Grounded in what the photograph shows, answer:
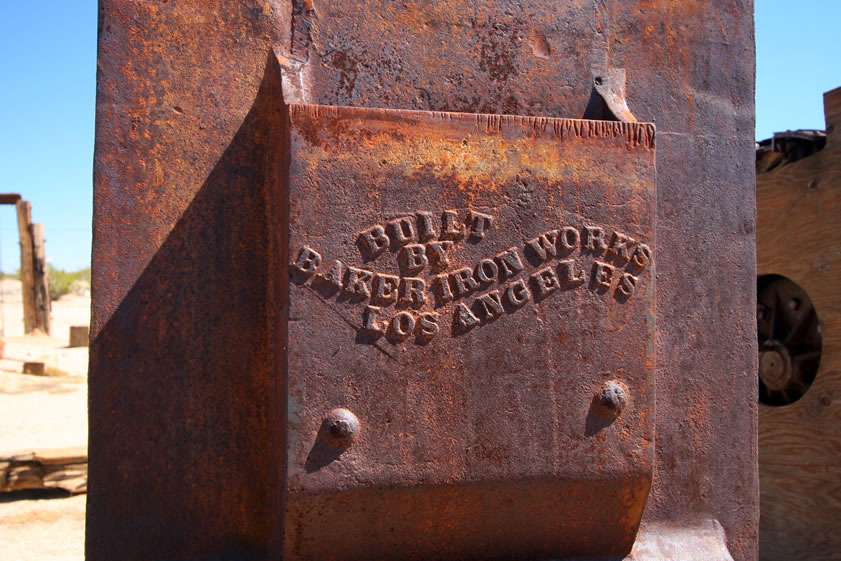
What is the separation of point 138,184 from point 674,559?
1.71 m

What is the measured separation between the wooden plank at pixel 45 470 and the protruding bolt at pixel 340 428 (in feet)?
13.3

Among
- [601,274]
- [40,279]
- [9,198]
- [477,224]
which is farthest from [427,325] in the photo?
[40,279]

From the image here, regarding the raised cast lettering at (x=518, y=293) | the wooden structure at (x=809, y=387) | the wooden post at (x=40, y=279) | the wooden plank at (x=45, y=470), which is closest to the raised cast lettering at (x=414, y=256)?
the raised cast lettering at (x=518, y=293)

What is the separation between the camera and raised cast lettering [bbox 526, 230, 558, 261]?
1.70 metres

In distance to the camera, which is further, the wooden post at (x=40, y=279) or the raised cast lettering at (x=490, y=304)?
the wooden post at (x=40, y=279)

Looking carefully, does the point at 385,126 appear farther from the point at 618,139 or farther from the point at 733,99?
the point at 733,99

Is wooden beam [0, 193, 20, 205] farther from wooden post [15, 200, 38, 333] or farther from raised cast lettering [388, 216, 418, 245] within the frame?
raised cast lettering [388, 216, 418, 245]

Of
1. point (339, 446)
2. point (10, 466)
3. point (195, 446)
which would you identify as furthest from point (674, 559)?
point (10, 466)

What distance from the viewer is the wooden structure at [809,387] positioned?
370 cm

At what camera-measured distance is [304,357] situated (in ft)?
5.22

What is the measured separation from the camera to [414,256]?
1636mm

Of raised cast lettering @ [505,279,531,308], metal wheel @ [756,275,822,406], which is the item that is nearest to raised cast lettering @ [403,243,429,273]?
raised cast lettering @ [505,279,531,308]

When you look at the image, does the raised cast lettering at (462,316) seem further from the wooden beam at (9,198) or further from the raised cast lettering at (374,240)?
the wooden beam at (9,198)

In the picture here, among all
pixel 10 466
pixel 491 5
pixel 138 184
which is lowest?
pixel 10 466
